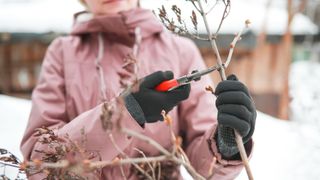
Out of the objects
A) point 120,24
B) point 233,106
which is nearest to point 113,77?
point 120,24

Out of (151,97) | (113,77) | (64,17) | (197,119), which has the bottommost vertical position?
(64,17)

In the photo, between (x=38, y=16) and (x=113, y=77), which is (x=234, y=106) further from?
(x=38, y=16)

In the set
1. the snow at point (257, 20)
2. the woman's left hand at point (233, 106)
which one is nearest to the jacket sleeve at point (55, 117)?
the woman's left hand at point (233, 106)

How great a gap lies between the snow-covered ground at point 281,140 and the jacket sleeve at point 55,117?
0.37 meters

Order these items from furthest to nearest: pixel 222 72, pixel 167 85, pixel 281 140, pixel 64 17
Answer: pixel 64 17 → pixel 281 140 → pixel 167 85 → pixel 222 72

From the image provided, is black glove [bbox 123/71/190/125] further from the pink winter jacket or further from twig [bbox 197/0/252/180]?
the pink winter jacket

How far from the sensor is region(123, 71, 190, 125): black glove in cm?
97

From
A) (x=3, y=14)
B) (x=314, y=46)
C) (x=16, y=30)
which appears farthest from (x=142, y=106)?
(x=314, y=46)

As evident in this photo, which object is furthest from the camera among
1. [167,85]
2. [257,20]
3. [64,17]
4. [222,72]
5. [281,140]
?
[257,20]

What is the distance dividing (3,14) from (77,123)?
4385mm

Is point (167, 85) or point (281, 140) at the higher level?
point (167, 85)

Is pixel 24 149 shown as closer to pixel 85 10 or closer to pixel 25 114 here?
pixel 85 10

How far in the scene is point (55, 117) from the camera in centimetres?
138

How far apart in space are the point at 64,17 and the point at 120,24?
3758mm
